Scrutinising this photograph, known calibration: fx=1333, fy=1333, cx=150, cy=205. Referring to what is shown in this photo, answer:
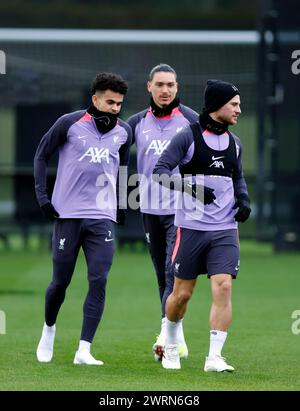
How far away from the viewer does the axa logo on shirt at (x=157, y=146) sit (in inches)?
438

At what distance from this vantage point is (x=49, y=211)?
10.3 m

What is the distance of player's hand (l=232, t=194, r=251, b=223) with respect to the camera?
32.1 feet

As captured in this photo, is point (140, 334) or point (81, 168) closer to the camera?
point (81, 168)

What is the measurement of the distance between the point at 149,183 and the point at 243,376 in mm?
2270

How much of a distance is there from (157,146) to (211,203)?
142 centimetres

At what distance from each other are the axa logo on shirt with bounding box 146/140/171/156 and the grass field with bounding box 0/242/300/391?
1.69m

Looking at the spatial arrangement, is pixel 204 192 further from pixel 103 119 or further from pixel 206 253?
pixel 103 119

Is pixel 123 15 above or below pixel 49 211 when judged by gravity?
above

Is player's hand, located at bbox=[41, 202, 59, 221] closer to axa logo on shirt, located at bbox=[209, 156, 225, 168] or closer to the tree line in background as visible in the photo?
axa logo on shirt, located at bbox=[209, 156, 225, 168]

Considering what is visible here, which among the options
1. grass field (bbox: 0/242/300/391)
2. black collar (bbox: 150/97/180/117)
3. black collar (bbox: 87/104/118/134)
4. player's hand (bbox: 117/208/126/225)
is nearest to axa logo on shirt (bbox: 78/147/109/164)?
black collar (bbox: 87/104/118/134)

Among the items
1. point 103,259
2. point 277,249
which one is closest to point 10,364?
point 103,259

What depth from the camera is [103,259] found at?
10.2 meters

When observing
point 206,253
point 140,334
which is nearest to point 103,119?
point 206,253

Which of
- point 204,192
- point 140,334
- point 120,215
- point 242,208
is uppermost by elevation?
Answer: point 204,192
